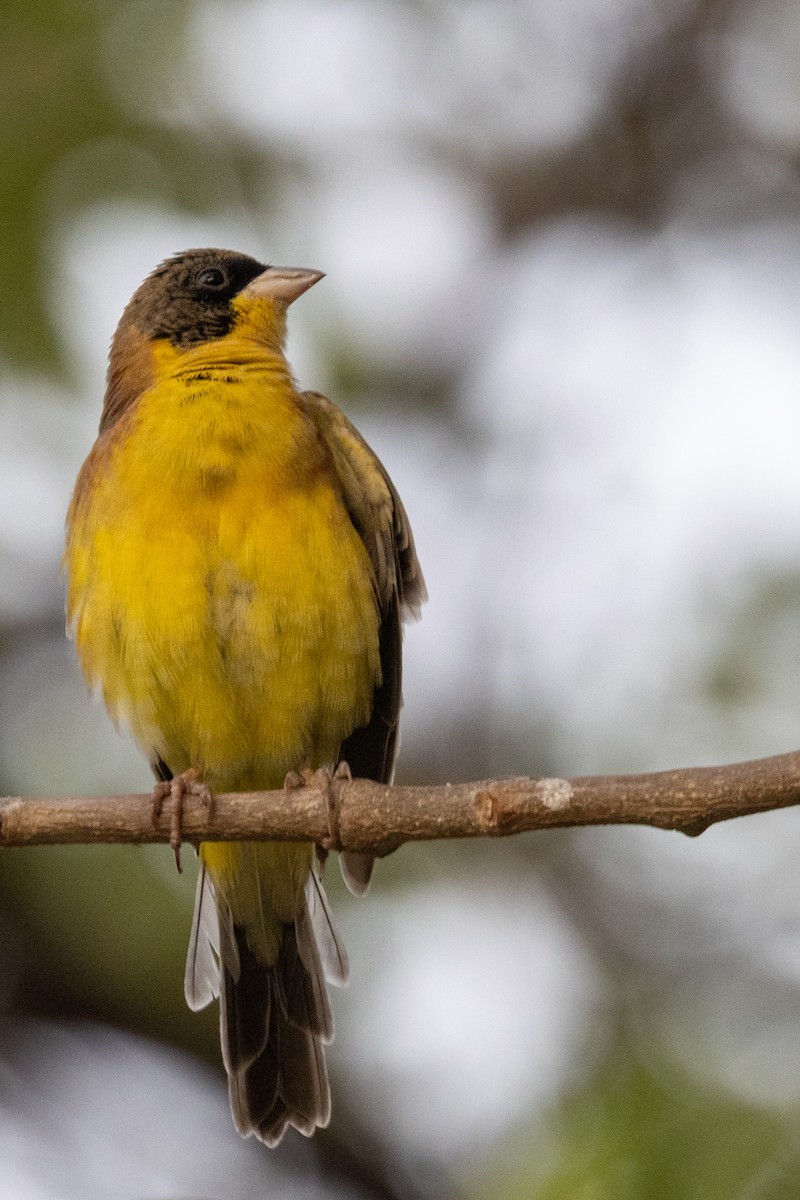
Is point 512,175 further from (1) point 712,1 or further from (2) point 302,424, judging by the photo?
(2) point 302,424

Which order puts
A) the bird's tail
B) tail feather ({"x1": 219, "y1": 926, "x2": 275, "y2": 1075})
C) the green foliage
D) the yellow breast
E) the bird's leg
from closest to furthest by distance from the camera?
the green foliage
the bird's leg
the yellow breast
the bird's tail
tail feather ({"x1": 219, "y1": 926, "x2": 275, "y2": 1075})

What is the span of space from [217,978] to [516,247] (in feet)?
9.84

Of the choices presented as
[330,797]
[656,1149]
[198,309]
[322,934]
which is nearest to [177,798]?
[330,797]

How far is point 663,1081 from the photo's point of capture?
3.75m

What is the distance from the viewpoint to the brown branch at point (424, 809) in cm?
339

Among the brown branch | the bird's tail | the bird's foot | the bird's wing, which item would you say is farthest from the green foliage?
the bird's wing

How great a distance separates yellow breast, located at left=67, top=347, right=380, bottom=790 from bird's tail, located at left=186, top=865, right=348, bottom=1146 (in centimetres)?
55

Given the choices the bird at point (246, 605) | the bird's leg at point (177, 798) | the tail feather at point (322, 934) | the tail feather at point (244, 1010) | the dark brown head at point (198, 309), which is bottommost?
the tail feather at point (244, 1010)

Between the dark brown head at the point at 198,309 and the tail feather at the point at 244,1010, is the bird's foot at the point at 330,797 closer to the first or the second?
the tail feather at the point at 244,1010

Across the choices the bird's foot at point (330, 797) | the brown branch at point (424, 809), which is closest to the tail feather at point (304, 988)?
the bird's foot at point (330, 797)

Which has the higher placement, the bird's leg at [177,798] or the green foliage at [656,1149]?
the bird's leg at [177,798]

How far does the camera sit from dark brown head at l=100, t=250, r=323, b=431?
5512 millimetres

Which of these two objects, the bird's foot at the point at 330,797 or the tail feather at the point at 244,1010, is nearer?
the bird's foot at the point at 330,797

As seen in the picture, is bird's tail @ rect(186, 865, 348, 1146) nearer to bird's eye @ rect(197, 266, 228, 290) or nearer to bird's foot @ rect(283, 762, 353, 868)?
bird's foot @ rect(283, 762, 353, 868)
